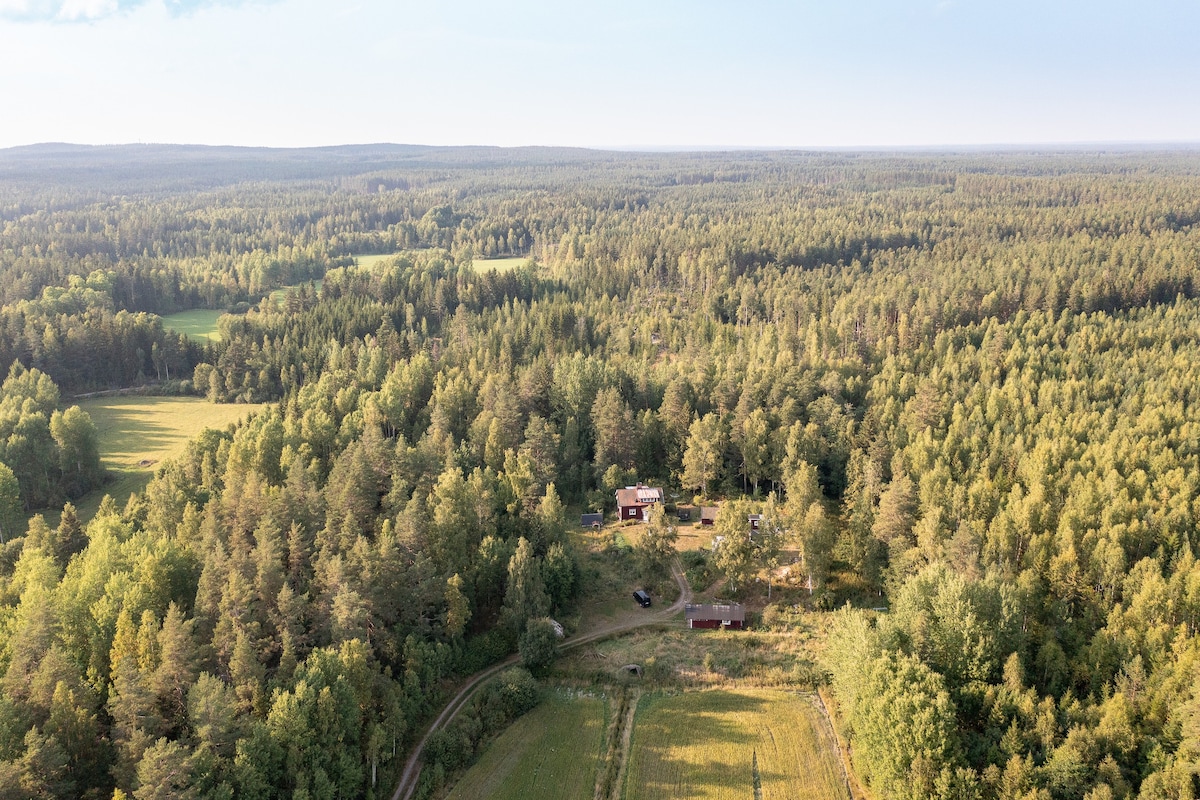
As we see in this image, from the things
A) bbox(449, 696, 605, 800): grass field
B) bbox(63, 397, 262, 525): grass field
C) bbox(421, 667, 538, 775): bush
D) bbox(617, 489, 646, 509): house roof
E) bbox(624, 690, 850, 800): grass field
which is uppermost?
bbox(63, 397, 262, 525): grass field

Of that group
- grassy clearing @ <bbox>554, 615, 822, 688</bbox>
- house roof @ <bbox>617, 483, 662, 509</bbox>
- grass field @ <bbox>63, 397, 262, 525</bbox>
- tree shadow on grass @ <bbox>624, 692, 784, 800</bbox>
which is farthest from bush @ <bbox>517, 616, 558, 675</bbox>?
grass field @ <bbox>63, 397, 262, 525</bbox>

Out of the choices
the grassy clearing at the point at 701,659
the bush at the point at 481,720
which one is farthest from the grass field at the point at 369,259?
the bush at the point at 481,720

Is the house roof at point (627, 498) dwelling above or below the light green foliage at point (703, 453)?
below

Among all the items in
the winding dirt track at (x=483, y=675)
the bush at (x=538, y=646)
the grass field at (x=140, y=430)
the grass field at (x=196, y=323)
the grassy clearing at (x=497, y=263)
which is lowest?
the winding dirt track at (x=483, y=675)

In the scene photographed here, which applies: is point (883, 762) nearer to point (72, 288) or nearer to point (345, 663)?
point (345, 663)

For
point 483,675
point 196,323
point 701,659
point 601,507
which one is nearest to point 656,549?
point 701,659

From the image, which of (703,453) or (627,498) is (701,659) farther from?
(703,453)

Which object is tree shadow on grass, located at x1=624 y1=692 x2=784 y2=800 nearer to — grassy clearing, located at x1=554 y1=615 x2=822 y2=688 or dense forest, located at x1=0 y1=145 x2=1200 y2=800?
grassy clearing, located at x1=554 y1=615 x2=822 y2=688

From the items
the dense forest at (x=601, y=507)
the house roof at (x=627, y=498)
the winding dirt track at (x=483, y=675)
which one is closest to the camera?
the dense forest at (x=601, y=507)

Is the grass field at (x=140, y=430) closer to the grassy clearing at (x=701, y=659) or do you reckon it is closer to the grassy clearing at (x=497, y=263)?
the grassy clearing at (x=701, y=659)
